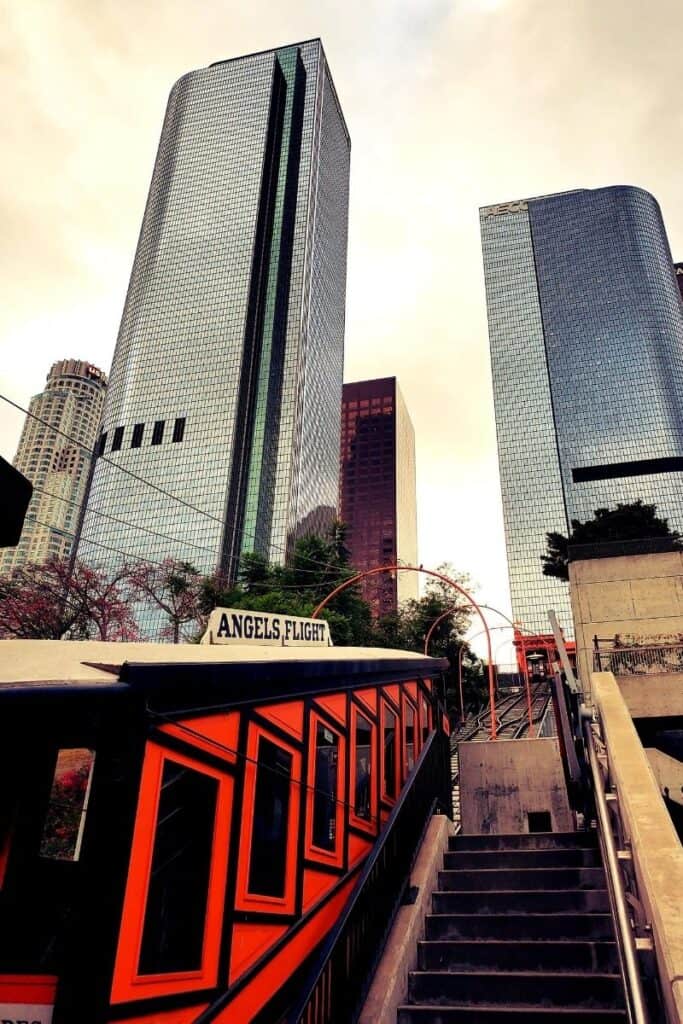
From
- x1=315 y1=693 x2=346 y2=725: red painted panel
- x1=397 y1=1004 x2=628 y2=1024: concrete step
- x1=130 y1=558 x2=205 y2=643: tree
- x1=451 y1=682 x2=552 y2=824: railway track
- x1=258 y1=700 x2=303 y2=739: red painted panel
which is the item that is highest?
x1=130 y1=558 x2=205 y2=643: tree

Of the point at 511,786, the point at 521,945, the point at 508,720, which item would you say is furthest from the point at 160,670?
the point at 508,720

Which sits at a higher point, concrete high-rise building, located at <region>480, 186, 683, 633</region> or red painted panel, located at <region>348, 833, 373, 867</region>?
concrete high-rise building, located at <region>480, 186, 683, 633</region>

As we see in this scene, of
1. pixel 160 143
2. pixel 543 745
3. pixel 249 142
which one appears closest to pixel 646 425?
pixel 249 142

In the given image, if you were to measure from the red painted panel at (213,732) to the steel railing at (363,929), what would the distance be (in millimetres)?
1595

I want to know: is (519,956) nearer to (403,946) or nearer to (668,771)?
(403,946)

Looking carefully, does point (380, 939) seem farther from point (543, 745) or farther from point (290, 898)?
point (543, 745)

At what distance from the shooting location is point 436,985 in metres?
5.54

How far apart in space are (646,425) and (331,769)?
12907 cm

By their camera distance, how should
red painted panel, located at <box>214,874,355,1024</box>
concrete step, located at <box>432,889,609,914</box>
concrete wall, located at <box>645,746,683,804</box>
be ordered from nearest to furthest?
1. red painted panel, located at <box>214,874,355,1024</box>
2. concrete step, located at <box>432,889,609,914</box>
3. concrete wall, located at <box>645,746,683,804</box>

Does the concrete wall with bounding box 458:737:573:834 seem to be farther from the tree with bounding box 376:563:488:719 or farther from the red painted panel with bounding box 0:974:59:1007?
the tree with bounding box 376:563:488:719

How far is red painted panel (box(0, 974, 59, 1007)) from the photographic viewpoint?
345 centimetres

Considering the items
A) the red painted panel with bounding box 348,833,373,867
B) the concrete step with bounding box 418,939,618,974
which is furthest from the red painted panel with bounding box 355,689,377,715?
the concrete step with bounding box 418,939,618,974

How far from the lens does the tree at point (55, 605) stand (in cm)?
3344

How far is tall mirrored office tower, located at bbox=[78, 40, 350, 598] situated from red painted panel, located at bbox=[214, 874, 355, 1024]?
3464 inches
